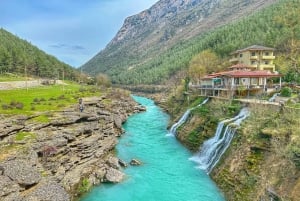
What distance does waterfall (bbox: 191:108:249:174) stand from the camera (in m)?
39.6

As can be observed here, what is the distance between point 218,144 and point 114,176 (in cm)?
1392

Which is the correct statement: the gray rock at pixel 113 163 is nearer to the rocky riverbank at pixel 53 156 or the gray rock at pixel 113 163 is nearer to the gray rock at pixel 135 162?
the rocky riverbank at pixel 53 156

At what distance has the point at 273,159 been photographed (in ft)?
102

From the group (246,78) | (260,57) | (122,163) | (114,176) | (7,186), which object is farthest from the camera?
(260,57)

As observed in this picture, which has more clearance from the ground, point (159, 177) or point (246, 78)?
→ point (246, 78)

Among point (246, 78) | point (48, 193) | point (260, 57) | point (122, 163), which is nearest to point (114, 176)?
point (122, 163)

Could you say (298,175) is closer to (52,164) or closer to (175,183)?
(175,183)

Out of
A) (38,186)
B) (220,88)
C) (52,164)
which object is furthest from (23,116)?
(220,88)

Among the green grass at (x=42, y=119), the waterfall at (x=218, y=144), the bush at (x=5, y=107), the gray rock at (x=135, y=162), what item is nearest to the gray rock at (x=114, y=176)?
the gray rock at (x=135, y=162)

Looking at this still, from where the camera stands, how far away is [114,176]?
3547 cm

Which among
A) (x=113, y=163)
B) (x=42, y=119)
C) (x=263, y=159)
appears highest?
(x=42, y=119)

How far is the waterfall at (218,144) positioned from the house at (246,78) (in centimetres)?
1149

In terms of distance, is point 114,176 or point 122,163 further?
point 122,163

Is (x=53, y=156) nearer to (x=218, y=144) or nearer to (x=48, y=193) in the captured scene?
(x=48, y=193)
